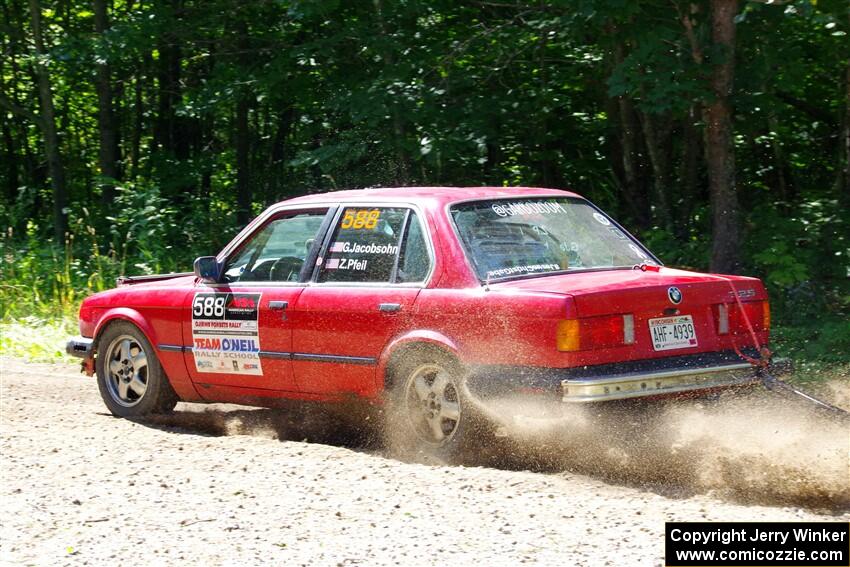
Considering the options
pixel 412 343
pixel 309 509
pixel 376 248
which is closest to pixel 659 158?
pixel 376 248

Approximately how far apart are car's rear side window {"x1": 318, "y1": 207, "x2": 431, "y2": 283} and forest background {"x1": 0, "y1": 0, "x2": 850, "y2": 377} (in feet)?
13.5

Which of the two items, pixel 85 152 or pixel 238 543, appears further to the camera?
pixel 85 152

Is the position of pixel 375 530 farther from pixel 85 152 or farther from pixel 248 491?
pixel 85 152

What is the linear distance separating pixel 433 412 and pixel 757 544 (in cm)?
237

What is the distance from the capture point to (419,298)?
651 cm

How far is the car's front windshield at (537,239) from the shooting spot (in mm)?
6500

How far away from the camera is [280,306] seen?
7266 millimetres

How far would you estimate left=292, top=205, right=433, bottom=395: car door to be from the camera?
6672 millimetres

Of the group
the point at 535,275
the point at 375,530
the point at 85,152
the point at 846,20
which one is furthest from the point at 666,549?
the point at 85,152

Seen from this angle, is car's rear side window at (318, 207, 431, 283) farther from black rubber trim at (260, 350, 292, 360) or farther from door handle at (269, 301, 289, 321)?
black rubber trim at (260, 350, 292, 360)

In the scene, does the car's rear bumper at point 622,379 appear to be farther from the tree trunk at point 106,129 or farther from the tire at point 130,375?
the tree trunk at point 106,129

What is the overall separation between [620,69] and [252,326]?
5.12m

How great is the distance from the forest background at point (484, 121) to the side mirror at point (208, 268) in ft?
15.8

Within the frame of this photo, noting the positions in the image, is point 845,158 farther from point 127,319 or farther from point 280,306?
point 127,319
